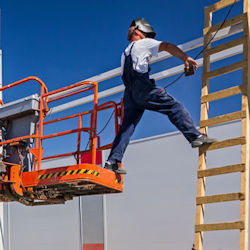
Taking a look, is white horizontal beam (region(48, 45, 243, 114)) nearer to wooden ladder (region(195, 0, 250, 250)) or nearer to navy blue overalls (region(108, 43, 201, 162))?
wooden ladder (region(195, 0, 250, 250))

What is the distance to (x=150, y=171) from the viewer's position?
8672 mm

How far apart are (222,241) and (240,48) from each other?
303 cm

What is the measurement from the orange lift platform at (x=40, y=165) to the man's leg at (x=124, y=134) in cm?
22

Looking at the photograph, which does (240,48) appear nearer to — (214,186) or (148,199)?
(214,186)

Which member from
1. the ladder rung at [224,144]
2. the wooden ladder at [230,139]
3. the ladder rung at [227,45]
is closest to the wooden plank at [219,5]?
the wooden ladder at [230,139]

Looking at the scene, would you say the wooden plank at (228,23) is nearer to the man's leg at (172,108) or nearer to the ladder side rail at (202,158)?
the ladder side rail at (202,158)

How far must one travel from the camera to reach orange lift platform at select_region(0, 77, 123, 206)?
5.62 m

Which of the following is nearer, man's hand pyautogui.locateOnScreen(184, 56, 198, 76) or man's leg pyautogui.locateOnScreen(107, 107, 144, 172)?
man's hand pyautogui.locateOnScreen(184, 56, 198, 76)

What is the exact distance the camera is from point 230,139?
4.80m

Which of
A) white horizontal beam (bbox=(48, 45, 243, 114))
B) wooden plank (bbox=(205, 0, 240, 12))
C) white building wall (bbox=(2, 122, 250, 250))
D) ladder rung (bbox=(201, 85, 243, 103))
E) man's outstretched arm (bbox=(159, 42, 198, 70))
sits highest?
wooden plank (bbox=(205, 0, 240, 12))

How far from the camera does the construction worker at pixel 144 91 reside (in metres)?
5.11

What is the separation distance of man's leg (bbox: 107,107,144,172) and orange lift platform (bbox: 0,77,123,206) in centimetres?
22

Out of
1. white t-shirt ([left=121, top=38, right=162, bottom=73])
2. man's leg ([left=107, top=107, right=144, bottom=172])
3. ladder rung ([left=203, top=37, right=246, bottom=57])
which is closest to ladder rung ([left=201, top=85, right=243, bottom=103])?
ladder rung ([left=203, top=37, right=246, bottom=57])

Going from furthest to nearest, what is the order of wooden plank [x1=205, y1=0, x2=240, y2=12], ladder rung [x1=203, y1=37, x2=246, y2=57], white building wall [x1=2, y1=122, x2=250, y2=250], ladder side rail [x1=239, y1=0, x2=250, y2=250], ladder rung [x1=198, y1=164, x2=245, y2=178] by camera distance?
white building wall [x1=2, y1=122, x2=250, y2=250], wooden plank [x1=205, y1=0, x2=240, y2=12], ladder rung [x1=203, y1=37, x2=246, y2=57], ladder rung [x1=198, y1=164, x2=245, y2=178], ladder side rail [x1=239, y1=0, x2=250, y2=250]
